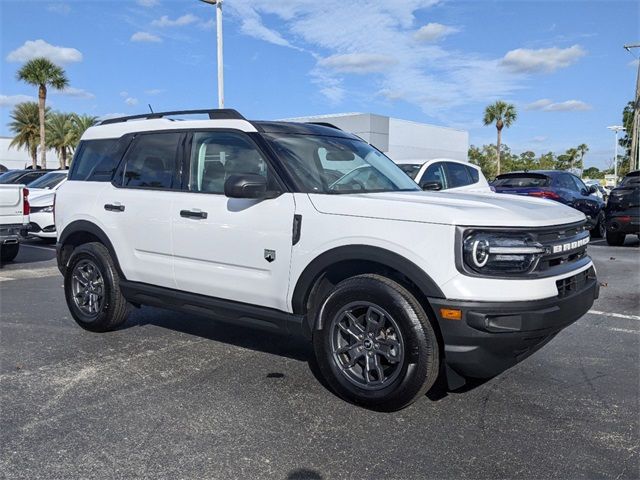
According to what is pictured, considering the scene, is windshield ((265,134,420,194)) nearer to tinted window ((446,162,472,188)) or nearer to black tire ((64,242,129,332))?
black tire ((64,242,129,332))

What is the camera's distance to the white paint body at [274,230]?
3414mm

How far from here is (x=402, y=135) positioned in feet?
140

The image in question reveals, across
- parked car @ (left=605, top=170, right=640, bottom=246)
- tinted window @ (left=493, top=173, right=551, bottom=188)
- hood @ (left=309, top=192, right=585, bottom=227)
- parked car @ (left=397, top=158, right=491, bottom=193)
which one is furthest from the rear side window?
parked car @ (left=605, top=170, right=640, bottom=246)

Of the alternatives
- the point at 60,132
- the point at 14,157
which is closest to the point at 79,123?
the point at 60,132

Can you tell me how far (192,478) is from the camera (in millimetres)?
2896

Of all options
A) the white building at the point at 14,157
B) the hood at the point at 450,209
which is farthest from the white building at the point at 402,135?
the white building at the point at 14,157

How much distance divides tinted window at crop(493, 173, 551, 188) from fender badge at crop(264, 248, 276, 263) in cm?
1003

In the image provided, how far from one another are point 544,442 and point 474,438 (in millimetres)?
384

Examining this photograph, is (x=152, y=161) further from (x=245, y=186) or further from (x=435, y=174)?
(x=435, y=174)

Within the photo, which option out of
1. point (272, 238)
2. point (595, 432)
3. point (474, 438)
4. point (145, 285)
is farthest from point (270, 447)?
point (145, 285)

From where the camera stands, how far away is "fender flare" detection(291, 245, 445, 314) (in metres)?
3.46

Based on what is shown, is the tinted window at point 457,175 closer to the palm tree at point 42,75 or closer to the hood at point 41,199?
the hood at point 41,199

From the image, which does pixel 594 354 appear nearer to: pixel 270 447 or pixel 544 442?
pixel 544 442

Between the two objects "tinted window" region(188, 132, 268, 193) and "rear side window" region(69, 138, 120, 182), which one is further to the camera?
"rear side window" region(69, 138, 120, 182)
